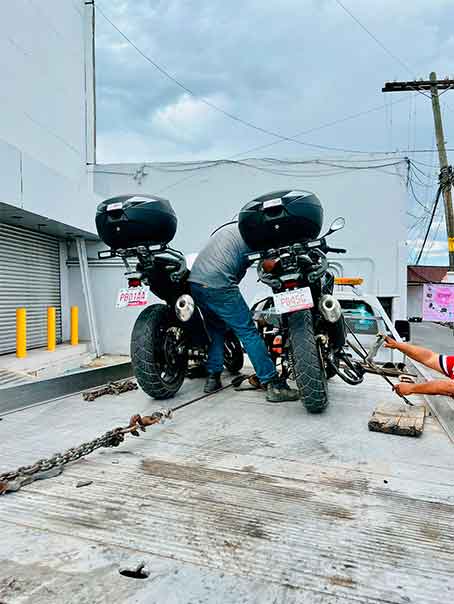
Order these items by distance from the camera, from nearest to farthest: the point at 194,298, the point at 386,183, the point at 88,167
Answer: the point at 194,298 < the point at 386,183 < the point at 88,167

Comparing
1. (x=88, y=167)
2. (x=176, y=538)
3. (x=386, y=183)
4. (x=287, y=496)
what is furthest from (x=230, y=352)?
(x=88, y=167)

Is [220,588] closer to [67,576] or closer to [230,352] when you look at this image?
[67,576]

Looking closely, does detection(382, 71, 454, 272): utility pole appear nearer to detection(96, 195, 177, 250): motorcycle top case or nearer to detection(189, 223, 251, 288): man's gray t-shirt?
detection(189, 223, 251, 288): man's gray t-shirt

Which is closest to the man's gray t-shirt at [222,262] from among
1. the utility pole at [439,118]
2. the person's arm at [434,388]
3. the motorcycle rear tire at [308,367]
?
the motorcycle rear tire at [308,367]

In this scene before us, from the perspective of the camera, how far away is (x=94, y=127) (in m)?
12.0

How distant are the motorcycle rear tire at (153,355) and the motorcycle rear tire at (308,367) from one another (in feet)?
3.03

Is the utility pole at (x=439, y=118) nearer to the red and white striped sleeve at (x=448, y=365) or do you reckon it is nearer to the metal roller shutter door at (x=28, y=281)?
the metal roller shutter door at (x=28, y=281)

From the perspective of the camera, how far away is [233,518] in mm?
1440

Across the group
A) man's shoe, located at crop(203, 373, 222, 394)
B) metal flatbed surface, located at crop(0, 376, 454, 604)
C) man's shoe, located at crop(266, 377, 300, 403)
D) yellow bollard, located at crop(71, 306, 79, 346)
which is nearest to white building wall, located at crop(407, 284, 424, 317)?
yellow bollard, located at crop(71, 306, 79, 346)

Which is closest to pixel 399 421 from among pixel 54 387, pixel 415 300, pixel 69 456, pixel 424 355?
pixel 424 355

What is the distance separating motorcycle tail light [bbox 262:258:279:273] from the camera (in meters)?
2.92

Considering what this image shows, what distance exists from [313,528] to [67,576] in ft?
2.32

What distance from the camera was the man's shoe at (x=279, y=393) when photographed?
3195mm

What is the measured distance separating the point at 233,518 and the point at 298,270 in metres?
1.78
